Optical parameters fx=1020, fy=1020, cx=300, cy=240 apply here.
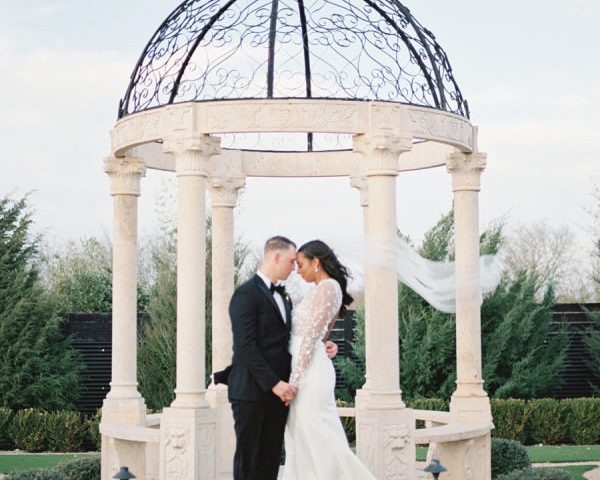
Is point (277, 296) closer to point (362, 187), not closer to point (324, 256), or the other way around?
point (324, 256)

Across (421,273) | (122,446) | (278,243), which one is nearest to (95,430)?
(421,273)

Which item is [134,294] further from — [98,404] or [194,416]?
[98,404]

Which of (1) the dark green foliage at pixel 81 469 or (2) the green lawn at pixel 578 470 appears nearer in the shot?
(1) the dark green foliage at pixel 81 469

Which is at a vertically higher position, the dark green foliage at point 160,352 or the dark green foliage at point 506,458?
the dark green foliage at point 160,352

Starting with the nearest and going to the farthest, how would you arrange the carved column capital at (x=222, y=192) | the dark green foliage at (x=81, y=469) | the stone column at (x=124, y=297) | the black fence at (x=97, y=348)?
the stone column at (x=124, y=297)
the dark green foliage at (x=81, y=469)
the carved column capital at (x=222, y=192)
the black fence at (x=97, y=348)

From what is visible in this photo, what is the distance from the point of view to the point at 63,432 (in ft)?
79.7

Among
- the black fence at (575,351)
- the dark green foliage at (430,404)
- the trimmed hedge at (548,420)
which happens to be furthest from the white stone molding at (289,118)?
the black fence at (575,351)

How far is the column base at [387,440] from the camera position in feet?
41.6

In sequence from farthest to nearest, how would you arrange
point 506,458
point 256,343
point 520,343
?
point 520,343 → point 506,458 → point 256,343

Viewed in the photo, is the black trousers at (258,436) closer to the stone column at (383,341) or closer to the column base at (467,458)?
the stone column at (383,341)

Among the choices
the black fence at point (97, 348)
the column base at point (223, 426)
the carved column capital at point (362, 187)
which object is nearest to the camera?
the column base at point (223, 426)

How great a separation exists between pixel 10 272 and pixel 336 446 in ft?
62.8

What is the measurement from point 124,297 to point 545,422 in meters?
13.7

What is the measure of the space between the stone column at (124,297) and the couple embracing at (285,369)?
17.6ft
